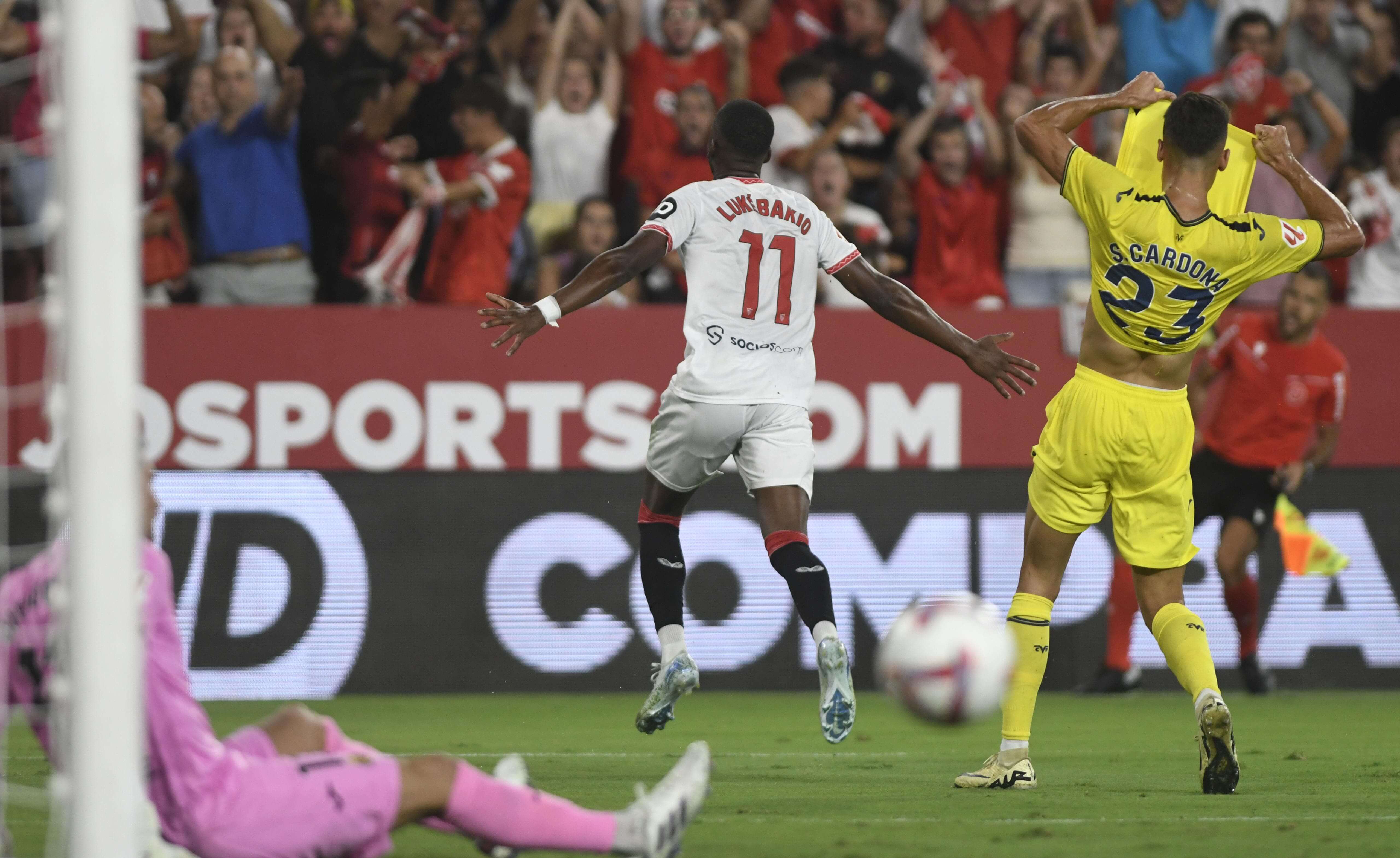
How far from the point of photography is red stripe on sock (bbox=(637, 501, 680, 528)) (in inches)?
273

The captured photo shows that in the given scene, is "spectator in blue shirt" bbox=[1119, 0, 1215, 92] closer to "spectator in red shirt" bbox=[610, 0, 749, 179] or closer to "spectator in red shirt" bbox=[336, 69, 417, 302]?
"spectator in red shirt" bbox=[610, 0, 749, 179]

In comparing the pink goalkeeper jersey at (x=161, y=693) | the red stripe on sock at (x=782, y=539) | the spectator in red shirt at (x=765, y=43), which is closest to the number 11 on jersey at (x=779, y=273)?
the red stripe on sock at (x=782, y=539)

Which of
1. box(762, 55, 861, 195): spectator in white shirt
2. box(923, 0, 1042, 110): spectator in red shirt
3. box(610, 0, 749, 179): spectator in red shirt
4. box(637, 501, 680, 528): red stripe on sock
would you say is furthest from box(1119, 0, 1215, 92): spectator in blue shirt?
box(637, 501, 680, 528): red stripe on sock

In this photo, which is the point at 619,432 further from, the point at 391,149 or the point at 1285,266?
the point at 1285,266

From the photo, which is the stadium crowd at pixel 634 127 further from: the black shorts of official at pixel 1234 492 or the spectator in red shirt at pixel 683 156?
the black shorts of official at pixel 1234 492

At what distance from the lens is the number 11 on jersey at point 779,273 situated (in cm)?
656

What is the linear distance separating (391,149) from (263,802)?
7488mm

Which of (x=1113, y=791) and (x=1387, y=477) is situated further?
(x=1387, y=477)

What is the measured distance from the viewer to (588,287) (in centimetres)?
617

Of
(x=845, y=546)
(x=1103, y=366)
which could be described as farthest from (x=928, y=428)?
(x=1103, y=366)

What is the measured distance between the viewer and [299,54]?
35.7 feet

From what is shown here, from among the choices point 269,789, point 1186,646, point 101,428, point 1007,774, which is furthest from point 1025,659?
point 101,428

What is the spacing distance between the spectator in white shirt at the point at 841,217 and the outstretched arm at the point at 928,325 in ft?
13.9

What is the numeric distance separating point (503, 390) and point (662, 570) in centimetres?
376
